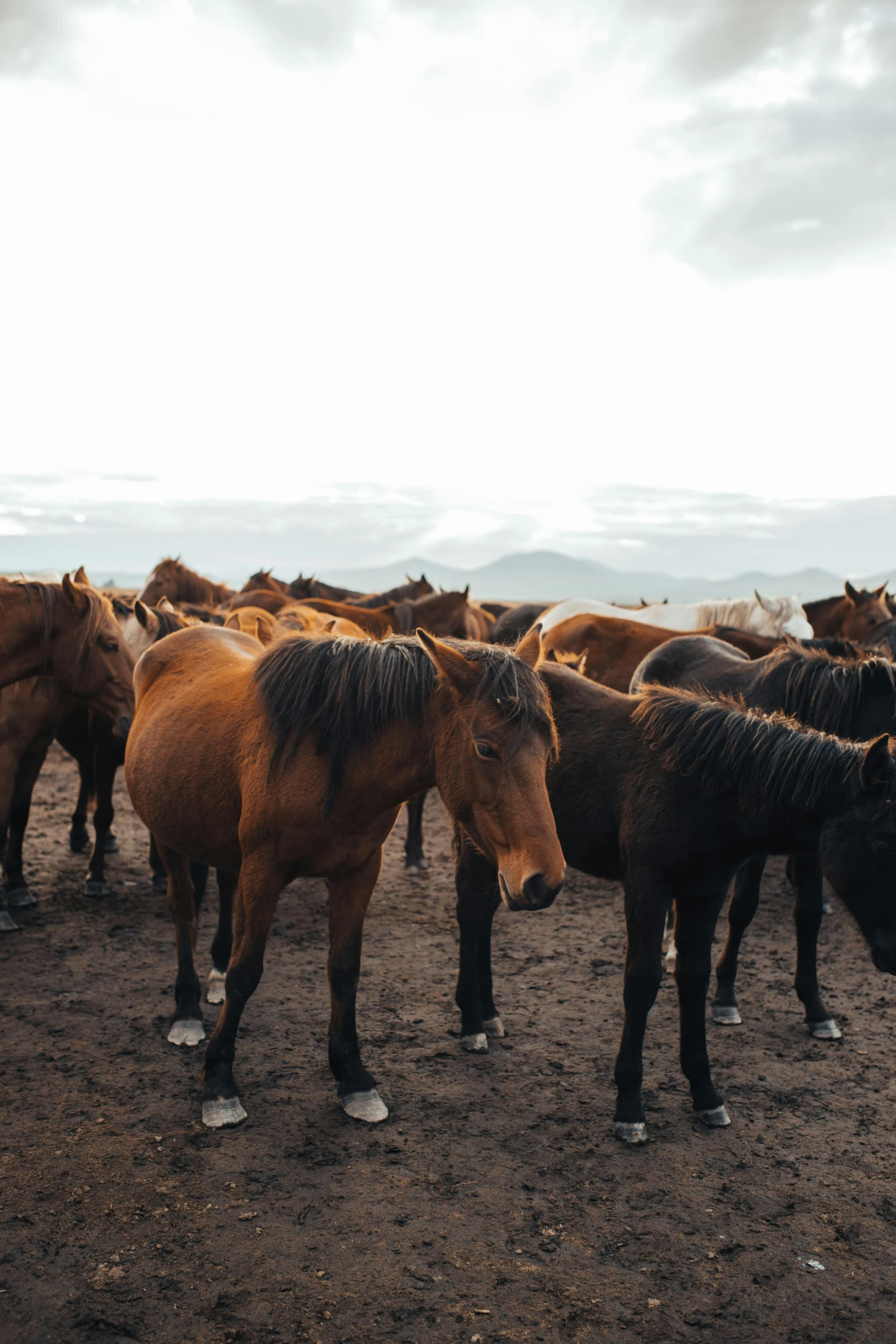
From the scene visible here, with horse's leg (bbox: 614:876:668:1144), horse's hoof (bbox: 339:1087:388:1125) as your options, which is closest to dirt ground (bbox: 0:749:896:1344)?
horse's hoof (bbox: 339:1087:388:1125)

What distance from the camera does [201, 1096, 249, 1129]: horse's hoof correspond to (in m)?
3.43

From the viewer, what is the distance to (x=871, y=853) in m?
3.14

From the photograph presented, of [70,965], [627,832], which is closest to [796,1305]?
[627,832]

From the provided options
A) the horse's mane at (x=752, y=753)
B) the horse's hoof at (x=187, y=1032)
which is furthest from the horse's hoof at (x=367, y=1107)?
the horse's mane at (x=752, y=753)

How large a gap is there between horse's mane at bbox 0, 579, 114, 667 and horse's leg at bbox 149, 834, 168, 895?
204 centimetres

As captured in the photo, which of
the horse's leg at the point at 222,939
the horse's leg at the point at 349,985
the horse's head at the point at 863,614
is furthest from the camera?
the horse's head at the point at 863,614

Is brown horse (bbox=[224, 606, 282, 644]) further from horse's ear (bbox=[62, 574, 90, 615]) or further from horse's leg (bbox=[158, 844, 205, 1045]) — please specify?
horse's leg (bbox=[158, 844, 205, 1045])

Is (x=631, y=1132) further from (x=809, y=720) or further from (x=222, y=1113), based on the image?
(x=809, y=720)

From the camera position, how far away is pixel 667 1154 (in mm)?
3371

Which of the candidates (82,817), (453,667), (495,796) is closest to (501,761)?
(495,796)

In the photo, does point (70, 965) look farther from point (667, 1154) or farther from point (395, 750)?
point (667, 1154)

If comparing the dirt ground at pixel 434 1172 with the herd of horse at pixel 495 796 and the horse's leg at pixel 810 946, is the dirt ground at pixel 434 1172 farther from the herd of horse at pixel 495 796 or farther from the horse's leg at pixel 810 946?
the herd of horse at pixel 495 796

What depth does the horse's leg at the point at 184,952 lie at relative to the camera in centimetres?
414

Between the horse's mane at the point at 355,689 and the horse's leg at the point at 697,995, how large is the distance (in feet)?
3.96
